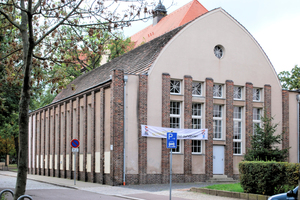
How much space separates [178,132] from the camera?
88.1 ft

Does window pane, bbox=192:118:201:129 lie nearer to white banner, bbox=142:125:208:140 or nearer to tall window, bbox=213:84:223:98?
white banner, bbox=142:125:208:140

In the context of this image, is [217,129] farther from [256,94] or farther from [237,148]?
[256,94]

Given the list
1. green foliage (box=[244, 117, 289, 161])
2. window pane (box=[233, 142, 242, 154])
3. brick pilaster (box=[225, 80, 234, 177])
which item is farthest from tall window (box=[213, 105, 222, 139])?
green foliage (box=[244, 117, 289, 161])

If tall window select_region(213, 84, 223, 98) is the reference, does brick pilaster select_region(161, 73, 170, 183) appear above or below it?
below

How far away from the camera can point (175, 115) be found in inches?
1080

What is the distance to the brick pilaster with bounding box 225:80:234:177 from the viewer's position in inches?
1127

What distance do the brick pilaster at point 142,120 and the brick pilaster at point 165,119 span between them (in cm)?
122

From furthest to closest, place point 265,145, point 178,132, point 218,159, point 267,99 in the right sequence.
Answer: point 267,99
point 218,159
point 178,132
point 265,145

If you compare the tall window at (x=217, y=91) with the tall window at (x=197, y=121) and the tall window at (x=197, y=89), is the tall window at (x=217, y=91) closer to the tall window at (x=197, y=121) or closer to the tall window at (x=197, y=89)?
the tall window at (x=197, y=89)

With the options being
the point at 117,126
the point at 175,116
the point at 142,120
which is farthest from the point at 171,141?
the point at 175,116

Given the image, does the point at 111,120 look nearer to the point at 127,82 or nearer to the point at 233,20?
the point at 127,82

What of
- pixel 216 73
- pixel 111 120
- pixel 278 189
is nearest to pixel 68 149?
pixel 111 120

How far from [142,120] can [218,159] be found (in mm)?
6253

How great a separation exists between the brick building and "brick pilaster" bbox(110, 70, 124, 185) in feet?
0.19
